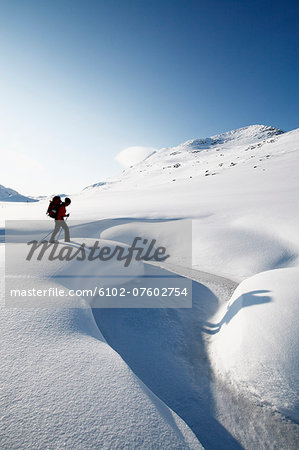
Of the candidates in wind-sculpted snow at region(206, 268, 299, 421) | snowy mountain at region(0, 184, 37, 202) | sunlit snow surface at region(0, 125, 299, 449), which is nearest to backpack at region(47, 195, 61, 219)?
sunlit snow surface at region(0, 125, 299, 449)

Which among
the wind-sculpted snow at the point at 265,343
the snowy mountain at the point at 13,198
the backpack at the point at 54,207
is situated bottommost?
the wind-sculpted snow at the point at 265,343

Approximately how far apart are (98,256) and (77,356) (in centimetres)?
423

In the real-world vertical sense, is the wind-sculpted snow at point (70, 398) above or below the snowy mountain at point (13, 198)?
below

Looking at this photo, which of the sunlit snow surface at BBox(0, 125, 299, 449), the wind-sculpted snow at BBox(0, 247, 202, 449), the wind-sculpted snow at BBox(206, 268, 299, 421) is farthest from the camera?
the wind-sculpted snow at BBox(206, 268, 299, 421)

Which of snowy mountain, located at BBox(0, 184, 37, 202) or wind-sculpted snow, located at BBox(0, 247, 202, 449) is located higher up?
snowy mountain, located at BBox(0, 184, 37, 202)

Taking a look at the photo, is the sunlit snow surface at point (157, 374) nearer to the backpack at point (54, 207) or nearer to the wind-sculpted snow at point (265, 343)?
the wind-sculpted snow at point (265, 343)

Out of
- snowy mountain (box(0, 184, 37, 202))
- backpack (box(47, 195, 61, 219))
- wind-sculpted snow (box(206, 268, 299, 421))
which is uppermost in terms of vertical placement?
snowy mountain (box(0, 184, 37, 202))

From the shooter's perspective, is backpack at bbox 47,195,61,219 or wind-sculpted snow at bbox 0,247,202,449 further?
backpack at bbox 47,195,61,219

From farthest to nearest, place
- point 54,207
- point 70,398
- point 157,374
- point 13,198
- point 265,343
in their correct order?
point 13,198
point 54,207
point 157,374
point 265,343
point 70,398

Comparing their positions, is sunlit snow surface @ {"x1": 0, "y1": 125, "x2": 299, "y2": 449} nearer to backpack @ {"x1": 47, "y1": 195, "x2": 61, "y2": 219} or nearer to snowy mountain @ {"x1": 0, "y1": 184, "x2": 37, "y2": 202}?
backpack @ {"x1": 47, "y1": 195, "x2": 61, "y2": 219}

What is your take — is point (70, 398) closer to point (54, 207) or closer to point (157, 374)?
point (157, 374)

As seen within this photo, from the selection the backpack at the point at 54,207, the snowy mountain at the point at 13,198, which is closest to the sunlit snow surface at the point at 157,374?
the backpack at the point at 54,207

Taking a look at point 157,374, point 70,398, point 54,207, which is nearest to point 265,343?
point 157,374

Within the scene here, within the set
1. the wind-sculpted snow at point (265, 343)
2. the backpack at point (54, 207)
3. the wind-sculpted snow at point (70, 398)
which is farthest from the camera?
the backpack at point (54, 207)
